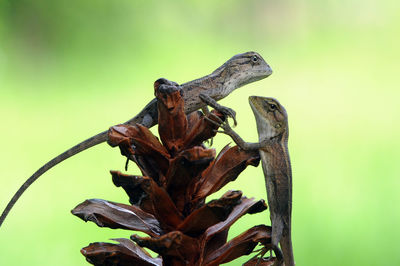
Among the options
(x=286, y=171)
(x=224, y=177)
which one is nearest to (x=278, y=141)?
(x=286, y=171)

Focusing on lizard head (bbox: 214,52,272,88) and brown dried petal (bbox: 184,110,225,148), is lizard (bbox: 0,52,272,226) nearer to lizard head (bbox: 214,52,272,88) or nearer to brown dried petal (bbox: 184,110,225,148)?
lizard head (bbox: 214,52,272,88)

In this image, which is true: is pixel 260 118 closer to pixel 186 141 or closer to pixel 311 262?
pixel 186 141

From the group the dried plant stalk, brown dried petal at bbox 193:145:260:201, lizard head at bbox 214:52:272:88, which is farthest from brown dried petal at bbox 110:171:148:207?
lizard head at bbox 214:52:272:88

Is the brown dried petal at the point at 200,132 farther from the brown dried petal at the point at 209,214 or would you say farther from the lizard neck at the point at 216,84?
the lizard neck at the point at 216,84

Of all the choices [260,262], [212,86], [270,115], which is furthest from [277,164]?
[212,86]

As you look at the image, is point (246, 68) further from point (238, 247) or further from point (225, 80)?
point (238, 247)

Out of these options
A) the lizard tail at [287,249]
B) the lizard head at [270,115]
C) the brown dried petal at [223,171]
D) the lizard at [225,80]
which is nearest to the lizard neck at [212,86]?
the lizard at [225,80]
